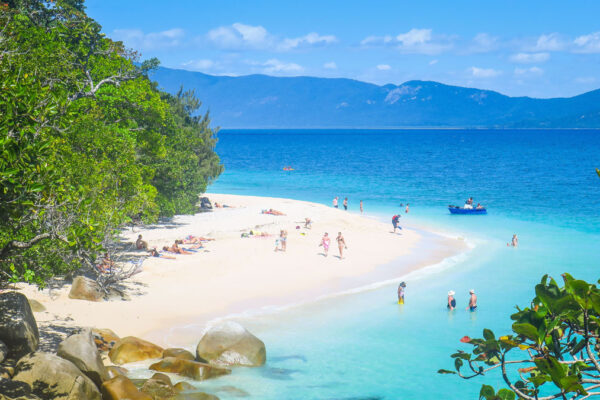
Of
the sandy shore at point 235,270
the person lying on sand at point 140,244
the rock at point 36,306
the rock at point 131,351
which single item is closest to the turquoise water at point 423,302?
the sandy shore at point 235,270

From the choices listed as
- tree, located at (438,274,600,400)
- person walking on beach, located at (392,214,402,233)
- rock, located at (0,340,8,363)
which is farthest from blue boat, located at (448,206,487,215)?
tree, located at (438,274,600,400)

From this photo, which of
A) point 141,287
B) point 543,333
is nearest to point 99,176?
point 141,287

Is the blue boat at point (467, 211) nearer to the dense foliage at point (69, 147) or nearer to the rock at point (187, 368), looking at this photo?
the dense foliage at point (69, 147)

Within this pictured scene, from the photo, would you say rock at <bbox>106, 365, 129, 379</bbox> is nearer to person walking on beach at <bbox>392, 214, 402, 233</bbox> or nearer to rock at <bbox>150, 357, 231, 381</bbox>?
rock at <bbox>150, 357, 231, 381</bbox>

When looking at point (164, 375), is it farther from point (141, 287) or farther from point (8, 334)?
point (141, 287)

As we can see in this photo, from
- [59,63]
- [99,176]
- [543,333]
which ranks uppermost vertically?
[59,63]

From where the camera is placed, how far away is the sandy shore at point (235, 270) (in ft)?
73.7

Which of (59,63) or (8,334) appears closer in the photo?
(8,334)

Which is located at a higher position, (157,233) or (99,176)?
(99,176)

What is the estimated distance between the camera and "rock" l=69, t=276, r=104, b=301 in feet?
75.2

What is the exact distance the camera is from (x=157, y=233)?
123 feet

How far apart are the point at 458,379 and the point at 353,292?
9.53m

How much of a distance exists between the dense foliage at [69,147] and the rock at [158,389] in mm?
3917

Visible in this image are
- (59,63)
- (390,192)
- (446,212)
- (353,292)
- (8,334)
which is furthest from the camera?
(390,192)
